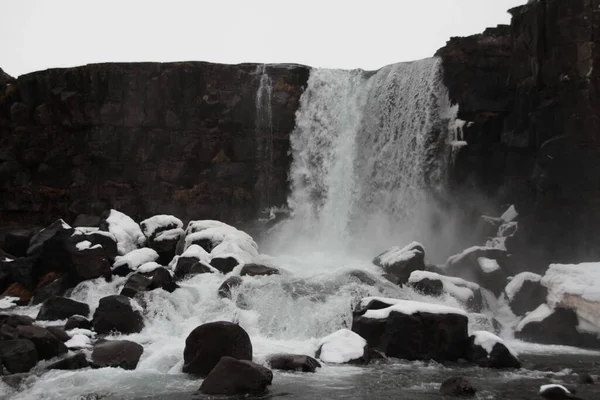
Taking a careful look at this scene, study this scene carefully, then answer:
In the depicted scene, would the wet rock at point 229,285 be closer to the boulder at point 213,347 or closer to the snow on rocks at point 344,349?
the snow on rocks at point 344,349

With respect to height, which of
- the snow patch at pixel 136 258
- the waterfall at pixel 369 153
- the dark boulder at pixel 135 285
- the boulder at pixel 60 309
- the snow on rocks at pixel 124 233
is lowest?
the boulder at pixel 60 309

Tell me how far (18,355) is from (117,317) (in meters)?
3.88

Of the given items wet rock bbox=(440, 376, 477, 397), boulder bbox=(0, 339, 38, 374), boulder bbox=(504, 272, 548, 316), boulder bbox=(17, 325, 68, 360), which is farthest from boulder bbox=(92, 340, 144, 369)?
boulder bbox=(504, 272, 548, 316)

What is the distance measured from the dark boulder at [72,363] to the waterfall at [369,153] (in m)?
18.9

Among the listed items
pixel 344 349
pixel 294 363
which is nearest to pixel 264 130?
pixel 344 349

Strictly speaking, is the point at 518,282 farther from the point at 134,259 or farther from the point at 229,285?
the point at 134,259

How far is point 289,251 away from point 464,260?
1118 centimetres

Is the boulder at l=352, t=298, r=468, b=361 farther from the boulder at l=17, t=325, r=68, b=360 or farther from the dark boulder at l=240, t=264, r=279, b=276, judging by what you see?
the boulder at l=17, t=325, r=68, b=360

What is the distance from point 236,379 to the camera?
1176 centimetres

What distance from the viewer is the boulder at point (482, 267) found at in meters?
22.2

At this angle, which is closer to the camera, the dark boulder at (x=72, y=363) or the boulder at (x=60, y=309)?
the dark boulder at (x=72, y=363)

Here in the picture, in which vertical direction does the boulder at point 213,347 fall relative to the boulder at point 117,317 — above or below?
above

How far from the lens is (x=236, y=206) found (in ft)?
113

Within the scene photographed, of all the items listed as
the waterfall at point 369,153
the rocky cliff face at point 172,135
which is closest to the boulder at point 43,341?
the waterfall at point 369,153
